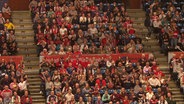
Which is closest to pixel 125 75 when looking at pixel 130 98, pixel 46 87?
pixel 130 98

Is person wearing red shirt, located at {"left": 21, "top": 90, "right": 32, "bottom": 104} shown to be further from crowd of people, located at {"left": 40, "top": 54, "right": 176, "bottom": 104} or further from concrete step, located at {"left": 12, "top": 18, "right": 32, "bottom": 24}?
concrete step, located at {"left": 12, "top": 18, "right": 32, "bottom": 24}

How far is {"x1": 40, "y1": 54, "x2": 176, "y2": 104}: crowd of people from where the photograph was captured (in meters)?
30.7

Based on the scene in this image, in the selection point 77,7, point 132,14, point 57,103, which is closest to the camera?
point 57,103

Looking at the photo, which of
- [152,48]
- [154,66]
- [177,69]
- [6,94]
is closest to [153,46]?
[152,48]

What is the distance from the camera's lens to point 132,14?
132ft

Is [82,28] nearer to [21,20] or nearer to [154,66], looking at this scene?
[21,20]

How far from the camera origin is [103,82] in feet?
104

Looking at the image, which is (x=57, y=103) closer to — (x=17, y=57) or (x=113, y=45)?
(x=17, y=57)

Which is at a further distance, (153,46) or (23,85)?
(153,46)

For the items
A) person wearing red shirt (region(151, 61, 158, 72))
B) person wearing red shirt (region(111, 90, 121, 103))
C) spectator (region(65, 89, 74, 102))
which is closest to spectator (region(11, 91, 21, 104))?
spectator (region(65, 89, 74, 102))

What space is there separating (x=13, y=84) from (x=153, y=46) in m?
10.1

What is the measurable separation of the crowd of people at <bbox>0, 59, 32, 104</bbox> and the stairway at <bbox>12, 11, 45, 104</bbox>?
1.21m

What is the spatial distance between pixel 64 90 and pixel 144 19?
418 inches

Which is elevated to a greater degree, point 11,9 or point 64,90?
point 11,9
